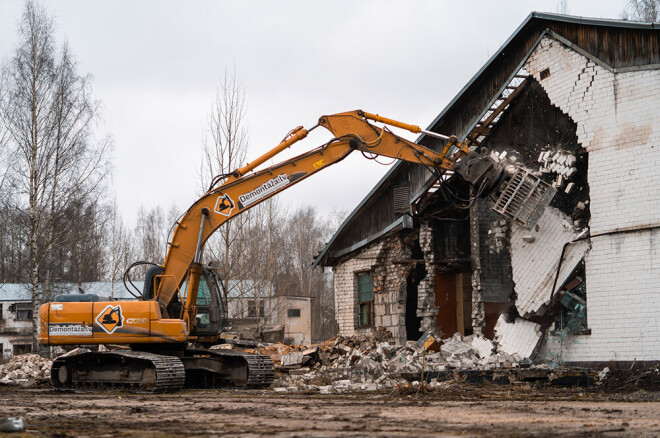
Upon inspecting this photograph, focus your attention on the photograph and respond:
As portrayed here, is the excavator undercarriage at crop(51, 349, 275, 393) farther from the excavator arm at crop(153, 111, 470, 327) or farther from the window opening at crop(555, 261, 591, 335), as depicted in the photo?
the window opening at crop(555, 261, 591, 335)

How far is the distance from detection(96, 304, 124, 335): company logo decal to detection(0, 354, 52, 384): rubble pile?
16.8 feet

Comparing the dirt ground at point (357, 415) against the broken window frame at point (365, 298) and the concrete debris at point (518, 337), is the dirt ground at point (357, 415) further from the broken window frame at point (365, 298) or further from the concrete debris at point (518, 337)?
the broken window frame at point (365, 298)

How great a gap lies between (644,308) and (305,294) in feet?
147

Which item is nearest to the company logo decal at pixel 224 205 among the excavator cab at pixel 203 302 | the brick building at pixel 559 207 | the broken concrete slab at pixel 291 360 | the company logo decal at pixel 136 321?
the excavator cab at pixel 203 302

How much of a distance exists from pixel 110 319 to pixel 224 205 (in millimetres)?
2872

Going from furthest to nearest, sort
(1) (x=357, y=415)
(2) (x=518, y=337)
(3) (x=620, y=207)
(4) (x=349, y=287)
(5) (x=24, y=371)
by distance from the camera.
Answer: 1. (4) (x=349, y=287)
2. (5) (x=24, y=371)
3. (2) (x=518, y=337)
4. (3) (x=620, y=207)
5. (1) (x=357, y=415)

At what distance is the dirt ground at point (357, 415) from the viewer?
21.3 ft

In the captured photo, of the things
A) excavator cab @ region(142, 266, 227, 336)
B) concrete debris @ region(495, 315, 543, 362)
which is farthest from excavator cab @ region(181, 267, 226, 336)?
concrete debris @ region(495, 315, 543, 362)

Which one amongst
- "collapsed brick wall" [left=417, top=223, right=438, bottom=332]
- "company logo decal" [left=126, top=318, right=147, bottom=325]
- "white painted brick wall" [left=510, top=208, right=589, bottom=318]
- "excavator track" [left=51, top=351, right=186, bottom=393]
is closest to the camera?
"excavator track" [left=51, top=351, right=186, bottom=393]

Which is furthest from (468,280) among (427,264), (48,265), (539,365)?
(48,265)

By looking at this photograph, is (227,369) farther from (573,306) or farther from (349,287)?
(349,287)

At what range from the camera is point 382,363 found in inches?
639

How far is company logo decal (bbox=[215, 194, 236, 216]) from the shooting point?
47.5 ft

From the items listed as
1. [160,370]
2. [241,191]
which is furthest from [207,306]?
[241,191]
